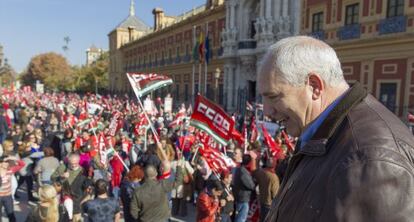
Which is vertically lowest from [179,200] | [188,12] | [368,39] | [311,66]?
[179,200]

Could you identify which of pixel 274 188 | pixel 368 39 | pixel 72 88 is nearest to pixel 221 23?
pixel 368 39

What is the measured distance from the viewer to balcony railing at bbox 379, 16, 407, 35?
50.6 feet

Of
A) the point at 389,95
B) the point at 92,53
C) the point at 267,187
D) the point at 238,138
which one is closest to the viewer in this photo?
the point at 267,187

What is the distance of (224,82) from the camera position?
97.5 feet

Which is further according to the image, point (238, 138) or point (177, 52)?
point (177, 52)

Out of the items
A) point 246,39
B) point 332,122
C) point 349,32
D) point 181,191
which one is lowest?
point 181,191

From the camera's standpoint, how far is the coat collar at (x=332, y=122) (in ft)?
4.05

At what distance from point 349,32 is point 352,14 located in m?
0.91

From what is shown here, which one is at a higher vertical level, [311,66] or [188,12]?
[188,12]

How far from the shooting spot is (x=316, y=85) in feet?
4.68

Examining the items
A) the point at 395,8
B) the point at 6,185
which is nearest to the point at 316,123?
the point at 6,185

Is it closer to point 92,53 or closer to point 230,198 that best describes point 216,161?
point 230,198

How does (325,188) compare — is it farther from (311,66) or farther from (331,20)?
(331,20)

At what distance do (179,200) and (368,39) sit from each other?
13.4 m
